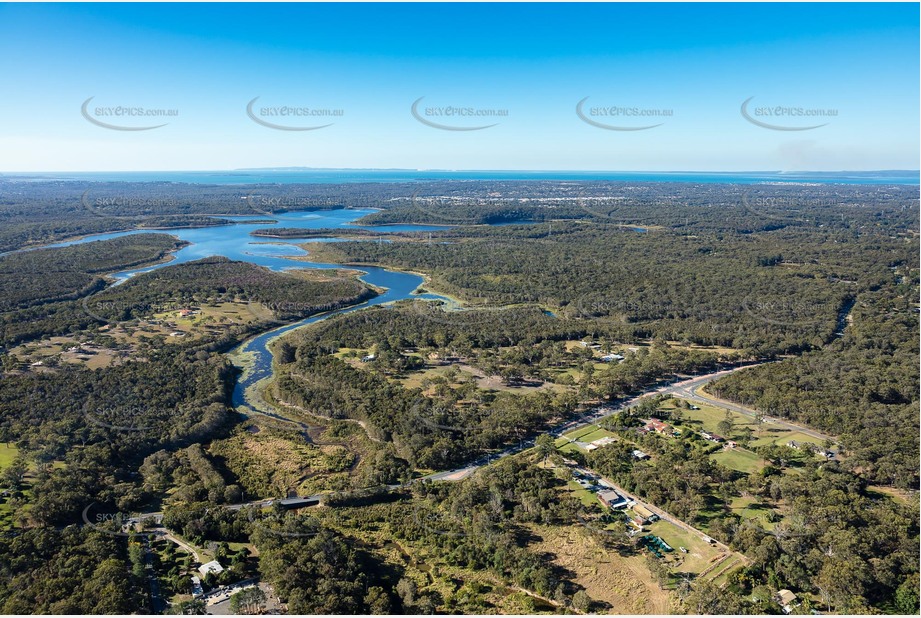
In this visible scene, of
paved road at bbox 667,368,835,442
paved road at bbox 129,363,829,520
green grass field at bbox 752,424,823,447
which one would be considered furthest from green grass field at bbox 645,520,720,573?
paved road at bbox 667,368,835,442

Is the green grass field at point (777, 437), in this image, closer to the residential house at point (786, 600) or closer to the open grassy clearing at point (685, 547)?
the open grassy clearing at point (685, 547)

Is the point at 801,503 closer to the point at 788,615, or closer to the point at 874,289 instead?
the point at 788,615

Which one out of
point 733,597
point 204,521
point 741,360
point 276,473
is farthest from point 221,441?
point 741,360

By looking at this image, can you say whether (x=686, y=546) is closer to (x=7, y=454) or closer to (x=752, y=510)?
(x=752, y=510)

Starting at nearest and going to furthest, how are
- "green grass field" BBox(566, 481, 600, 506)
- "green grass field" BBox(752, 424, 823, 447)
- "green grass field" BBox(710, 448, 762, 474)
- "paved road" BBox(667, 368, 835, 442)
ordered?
"green grass field" BBox(566, 481, 600, 506) → "green grass field" BBox(710, 448, 762, 474) → "green grass field" BBox(752, 424, 823, 447) → "paved road" BBox(667, 368, 835, 442)

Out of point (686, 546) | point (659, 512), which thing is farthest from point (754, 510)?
point (686, 546)

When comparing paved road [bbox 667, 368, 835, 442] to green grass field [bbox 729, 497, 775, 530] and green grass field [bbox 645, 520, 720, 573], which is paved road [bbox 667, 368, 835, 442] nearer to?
green grass field [bbox 729, 497, 775, 530]

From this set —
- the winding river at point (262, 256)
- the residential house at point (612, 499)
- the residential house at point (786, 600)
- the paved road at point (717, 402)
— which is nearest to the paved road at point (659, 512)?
the residential house at point (612, 499)

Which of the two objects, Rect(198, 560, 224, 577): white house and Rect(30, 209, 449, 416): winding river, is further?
Rect(30, 209, 449, 416): winding river

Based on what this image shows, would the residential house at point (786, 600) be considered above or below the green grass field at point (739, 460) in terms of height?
below
